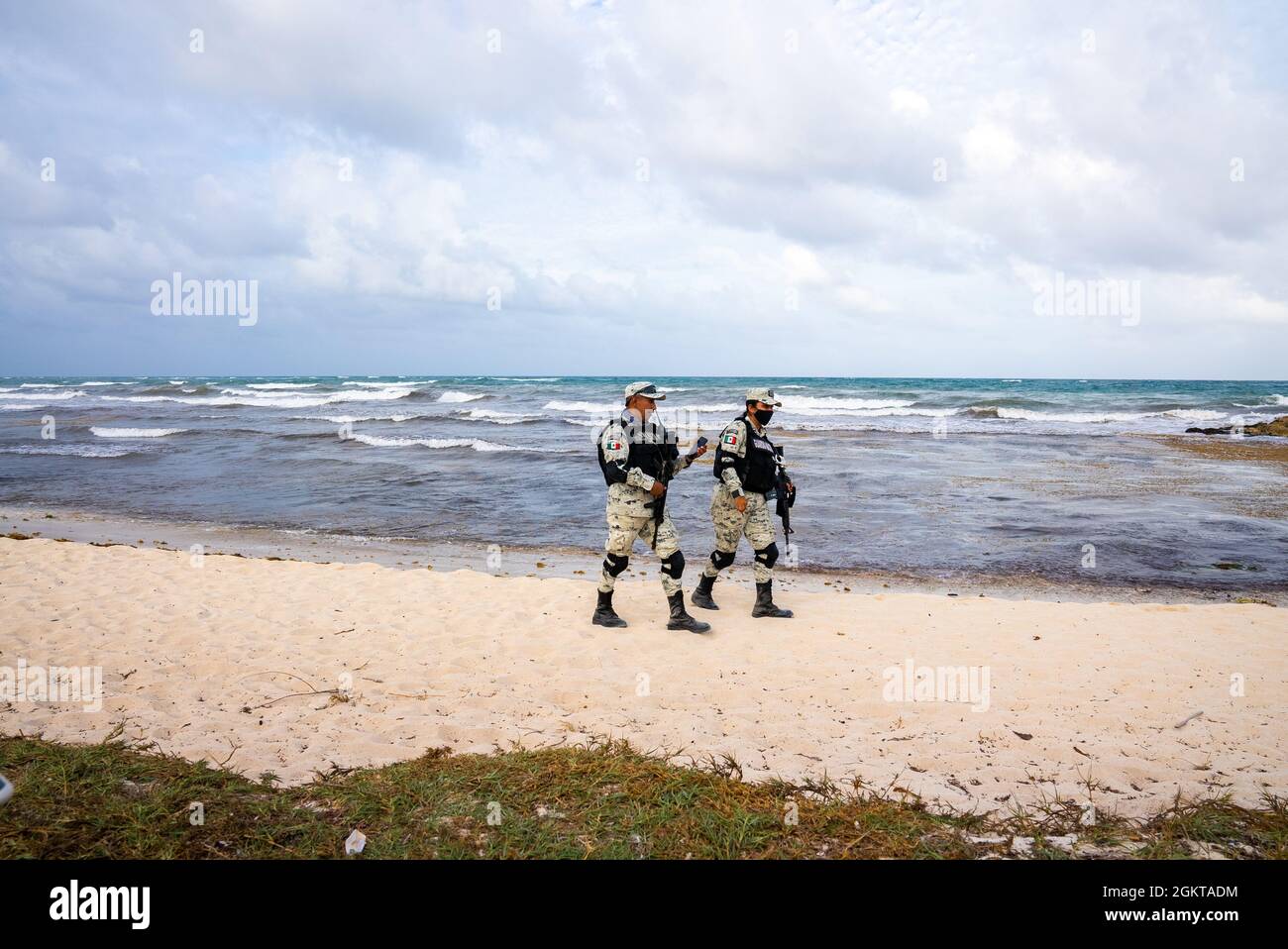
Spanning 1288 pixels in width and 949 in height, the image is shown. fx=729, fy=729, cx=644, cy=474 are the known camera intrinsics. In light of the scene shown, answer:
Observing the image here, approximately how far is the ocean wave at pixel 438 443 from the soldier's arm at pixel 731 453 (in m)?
18.5

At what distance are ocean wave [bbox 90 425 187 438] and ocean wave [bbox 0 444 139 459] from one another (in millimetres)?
3588

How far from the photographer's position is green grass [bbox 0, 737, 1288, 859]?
128 inches

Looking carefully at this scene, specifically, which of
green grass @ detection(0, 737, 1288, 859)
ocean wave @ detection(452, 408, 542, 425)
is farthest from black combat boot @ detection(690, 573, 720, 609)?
ocean wave @ detection(452, 408, 542, 425)

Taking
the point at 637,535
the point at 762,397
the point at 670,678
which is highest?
the point at 762,397

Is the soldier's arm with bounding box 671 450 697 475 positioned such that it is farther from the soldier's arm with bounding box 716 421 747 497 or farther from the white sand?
the white sand

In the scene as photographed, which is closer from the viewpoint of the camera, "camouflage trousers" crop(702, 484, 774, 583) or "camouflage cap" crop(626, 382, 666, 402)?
"camouflage cap" crop(626, 382, 666, 402)

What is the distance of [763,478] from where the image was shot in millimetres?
7559

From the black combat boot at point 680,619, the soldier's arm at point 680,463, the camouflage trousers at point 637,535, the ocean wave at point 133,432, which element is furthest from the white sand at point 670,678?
the ocean wave at point 133,432

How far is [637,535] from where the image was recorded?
7375mm

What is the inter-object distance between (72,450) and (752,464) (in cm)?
2670

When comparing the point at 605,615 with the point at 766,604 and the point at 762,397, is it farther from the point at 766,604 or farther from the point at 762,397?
the point at 762,397

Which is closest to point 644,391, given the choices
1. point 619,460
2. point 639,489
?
point 619,460
